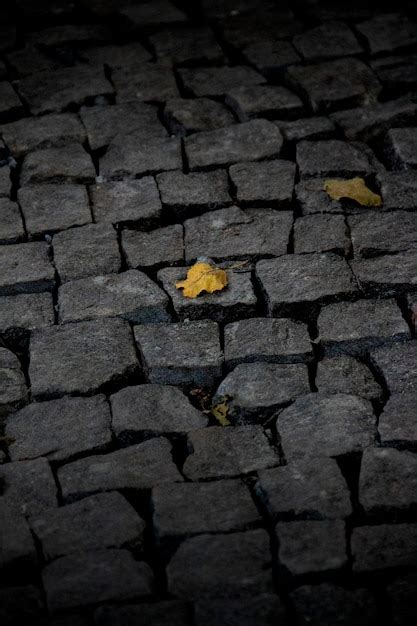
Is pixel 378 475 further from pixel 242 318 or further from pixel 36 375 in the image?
pixel 36 375

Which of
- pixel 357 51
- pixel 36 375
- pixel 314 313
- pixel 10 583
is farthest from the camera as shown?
pixel 357 51

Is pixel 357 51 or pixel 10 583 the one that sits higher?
pixel 357 51

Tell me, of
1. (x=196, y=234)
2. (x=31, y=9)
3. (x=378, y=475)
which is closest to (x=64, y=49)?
(x=31, y=9)

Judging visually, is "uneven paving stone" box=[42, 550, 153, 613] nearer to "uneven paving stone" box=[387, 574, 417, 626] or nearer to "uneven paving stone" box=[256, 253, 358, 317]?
"uneven paving stone" box=[387, 574, 417, 626]

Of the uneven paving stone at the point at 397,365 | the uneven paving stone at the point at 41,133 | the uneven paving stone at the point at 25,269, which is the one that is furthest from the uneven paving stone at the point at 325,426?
the uneven paving stone at the point at 41,133

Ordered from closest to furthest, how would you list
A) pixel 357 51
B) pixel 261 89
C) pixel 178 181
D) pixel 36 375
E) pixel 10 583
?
pixel 10 583 < pixel 36 375 < pixel 178 181 < pixel 261 89 < pixel 357 51

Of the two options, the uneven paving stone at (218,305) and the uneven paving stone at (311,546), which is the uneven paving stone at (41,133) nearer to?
the uneven paving stone at (218,305)

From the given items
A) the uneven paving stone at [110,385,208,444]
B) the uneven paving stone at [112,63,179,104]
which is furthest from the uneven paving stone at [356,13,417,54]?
the uneven paving stone at [110,385,208,444]

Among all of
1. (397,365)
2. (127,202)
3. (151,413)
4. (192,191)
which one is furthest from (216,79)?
(151,413)
